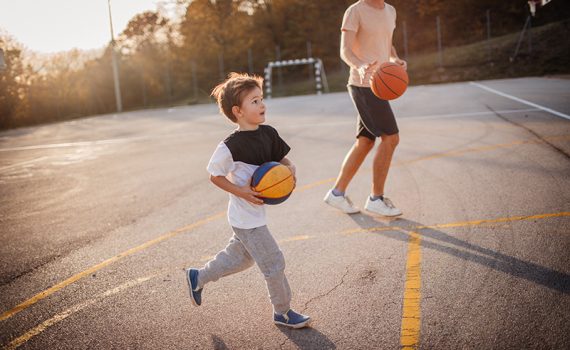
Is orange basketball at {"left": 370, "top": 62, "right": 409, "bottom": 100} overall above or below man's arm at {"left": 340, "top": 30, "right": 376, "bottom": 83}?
below

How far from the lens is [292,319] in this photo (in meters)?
3.09

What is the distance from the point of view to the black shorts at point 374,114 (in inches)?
190

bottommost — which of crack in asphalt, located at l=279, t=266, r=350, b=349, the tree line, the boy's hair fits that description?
crack in asphalt, located at l=279, t=266, r=350, b=349

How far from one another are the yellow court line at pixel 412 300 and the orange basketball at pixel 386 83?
143 cm

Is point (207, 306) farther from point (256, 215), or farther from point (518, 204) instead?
point (518, 204)

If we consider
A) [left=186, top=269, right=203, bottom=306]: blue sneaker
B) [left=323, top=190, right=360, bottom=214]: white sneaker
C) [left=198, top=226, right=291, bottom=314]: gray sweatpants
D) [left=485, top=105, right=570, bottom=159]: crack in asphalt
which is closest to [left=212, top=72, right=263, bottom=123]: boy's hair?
[left=198, top=226, right=291, bottom=314]: gray sweatpants

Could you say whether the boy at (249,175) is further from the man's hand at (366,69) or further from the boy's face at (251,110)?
the man's hand at (366,69)

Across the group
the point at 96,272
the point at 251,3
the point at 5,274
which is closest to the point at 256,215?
the point at 96,272

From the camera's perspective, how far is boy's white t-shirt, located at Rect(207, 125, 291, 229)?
3.03 meters

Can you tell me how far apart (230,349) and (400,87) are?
Answer: 2.99 m

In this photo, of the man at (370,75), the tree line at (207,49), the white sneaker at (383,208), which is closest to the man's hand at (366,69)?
the man at (370,75)

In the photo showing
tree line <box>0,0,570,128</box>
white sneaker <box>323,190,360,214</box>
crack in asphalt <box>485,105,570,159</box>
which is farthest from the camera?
tree line <box>0,0,570,128</box>

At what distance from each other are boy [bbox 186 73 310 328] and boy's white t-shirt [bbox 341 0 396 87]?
2.02 m

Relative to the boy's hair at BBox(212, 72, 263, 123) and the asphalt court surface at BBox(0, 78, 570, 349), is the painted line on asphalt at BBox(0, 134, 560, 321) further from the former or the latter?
the boy's hair at BBox(212, 72, 263, 123)
